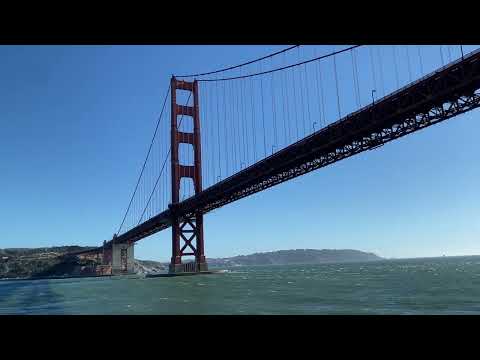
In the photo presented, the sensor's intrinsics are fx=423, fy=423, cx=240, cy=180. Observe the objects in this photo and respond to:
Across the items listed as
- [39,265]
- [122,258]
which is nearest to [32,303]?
[122,258]

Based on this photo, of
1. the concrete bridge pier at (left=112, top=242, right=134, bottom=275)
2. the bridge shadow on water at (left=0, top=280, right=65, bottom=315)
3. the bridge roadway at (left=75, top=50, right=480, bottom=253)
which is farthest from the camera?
the concrete bridge pier at (left=112, top=242, right=134, bottom=275)

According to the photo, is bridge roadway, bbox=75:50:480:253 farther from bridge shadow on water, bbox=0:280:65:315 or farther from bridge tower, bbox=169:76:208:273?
bridge shadow on water, bbox=0:280:65:315

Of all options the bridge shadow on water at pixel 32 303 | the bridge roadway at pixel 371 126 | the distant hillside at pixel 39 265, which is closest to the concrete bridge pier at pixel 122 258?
the distant hillside at pixel 39 265

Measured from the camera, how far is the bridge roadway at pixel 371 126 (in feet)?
69.9

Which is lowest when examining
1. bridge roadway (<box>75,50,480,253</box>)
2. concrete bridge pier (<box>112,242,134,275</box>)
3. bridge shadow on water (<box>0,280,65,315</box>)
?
bridge shadow on water (<box>0,280,65,315</box>)

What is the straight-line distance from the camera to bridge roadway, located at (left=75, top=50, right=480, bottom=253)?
2131 cm

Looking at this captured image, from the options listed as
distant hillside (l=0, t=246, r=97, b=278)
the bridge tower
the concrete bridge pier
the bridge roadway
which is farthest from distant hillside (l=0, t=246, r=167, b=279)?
the bridge roadway

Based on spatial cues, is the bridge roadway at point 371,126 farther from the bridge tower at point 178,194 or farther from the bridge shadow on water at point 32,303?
the bridge shadow on water at point 32,303
